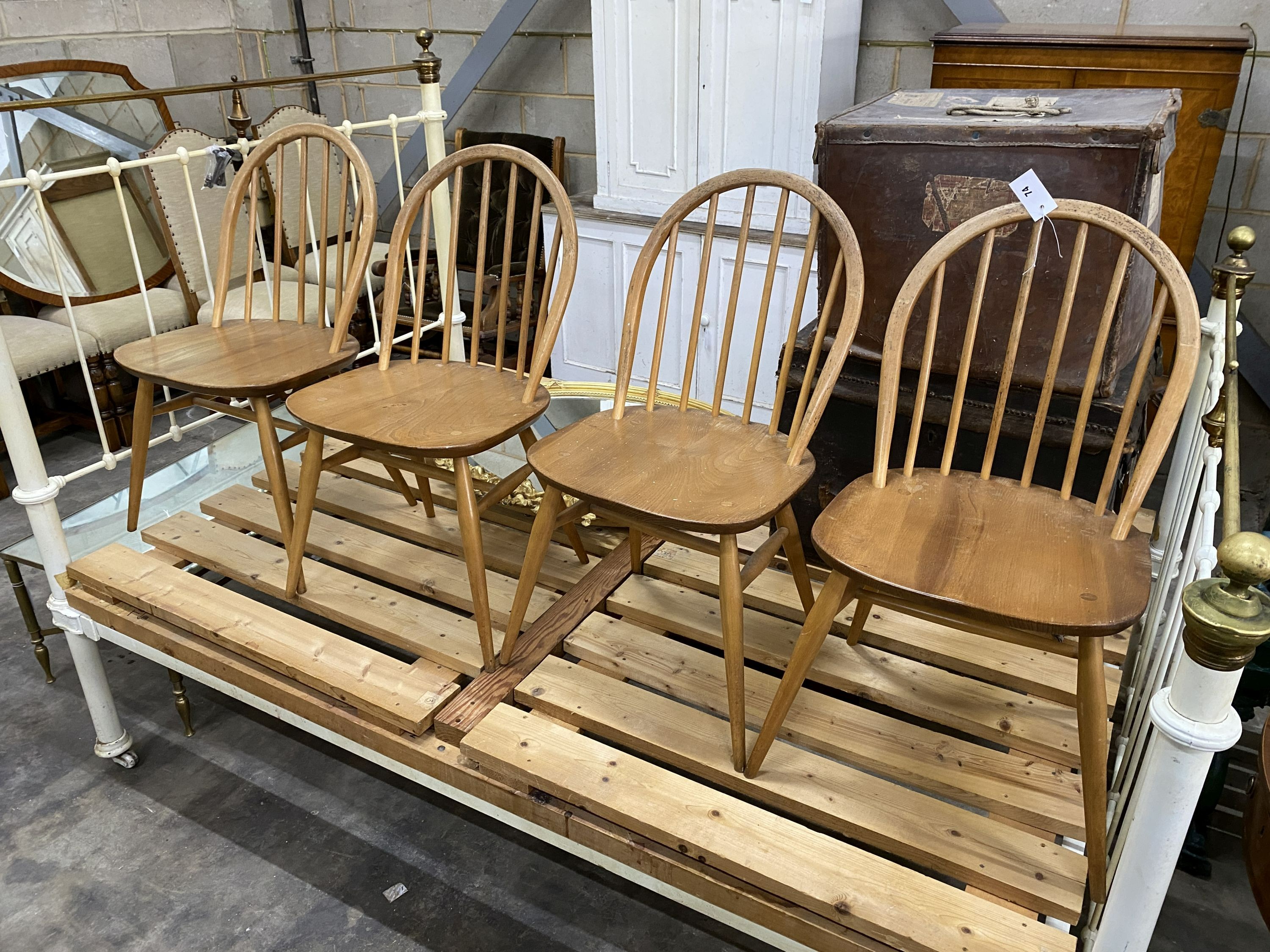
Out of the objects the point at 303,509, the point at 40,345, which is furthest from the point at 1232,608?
the point at 40,345

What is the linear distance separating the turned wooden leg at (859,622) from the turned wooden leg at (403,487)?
1119mm

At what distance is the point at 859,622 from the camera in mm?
1688

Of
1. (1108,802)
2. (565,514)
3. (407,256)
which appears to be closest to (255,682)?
(565,514)

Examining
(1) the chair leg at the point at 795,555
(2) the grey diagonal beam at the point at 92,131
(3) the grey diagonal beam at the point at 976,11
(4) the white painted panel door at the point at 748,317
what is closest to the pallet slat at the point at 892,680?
(1) the chair leg at the point at 795,555

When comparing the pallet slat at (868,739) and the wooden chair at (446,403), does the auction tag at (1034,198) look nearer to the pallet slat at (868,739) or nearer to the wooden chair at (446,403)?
the wooden chair at (446,403)

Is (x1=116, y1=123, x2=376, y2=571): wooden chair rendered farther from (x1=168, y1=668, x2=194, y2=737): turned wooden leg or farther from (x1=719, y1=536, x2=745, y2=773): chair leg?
(x1=719, y1=536, x2=745, y2=773): chair leg

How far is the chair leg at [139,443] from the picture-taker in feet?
6.62

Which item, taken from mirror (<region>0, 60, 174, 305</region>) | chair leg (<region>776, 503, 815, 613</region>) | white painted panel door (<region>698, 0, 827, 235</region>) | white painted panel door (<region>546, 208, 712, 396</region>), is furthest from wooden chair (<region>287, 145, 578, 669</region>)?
mirror (<region>0, 60, 174, 305</region>)

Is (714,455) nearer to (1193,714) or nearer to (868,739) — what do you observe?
(868,739)

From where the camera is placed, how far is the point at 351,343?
200cm

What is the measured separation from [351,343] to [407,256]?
446 millimetres

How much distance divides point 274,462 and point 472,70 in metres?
2.70

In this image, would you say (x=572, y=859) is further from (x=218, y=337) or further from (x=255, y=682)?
(x=218, y=337)

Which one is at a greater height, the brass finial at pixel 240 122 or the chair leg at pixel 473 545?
the brass finial at pixel 240 122
